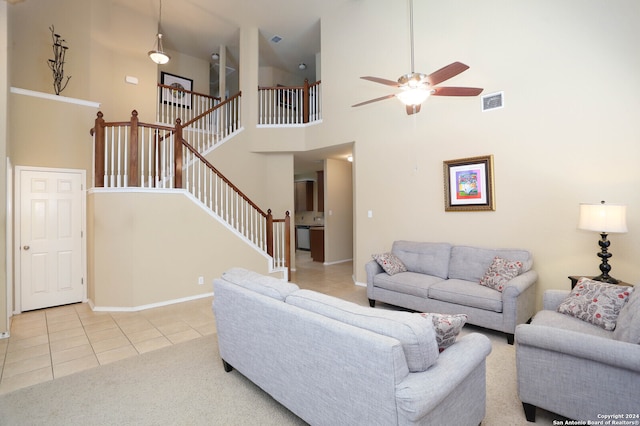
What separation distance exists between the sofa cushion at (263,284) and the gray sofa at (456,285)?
6.84 feet

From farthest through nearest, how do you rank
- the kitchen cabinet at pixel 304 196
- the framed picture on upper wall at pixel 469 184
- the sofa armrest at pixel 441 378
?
the kitchen cabinet at pixel 304 196 → the framed picture on upper wall at pixel 469 184 → the sofa armrest at pixel 441 378

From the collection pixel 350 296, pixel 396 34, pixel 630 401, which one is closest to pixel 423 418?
pixel 630 401

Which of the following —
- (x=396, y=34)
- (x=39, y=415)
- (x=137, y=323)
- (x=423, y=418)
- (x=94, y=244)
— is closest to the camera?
(x=423, y=418)

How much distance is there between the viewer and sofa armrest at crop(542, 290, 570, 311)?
253cm

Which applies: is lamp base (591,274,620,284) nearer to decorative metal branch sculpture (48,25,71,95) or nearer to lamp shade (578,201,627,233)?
lamp shade (578,201,627,233)

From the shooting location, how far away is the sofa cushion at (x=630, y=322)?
66.2 inches

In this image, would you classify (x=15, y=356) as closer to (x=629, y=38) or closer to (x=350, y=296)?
(x=350, y=296)

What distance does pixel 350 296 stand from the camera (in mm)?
4754

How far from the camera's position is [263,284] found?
→ 2.19m

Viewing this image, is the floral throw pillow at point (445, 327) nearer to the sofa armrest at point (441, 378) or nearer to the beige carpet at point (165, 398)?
the sofa armrest at point (441, 378)

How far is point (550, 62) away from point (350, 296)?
3917 mm

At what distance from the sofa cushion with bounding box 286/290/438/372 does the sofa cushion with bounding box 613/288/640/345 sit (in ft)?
3.91

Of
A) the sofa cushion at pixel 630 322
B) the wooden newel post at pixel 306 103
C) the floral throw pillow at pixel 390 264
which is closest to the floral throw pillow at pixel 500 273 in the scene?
the floral throw pillow at pixel 390 264

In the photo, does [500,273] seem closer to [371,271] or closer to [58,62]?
[371,271]
